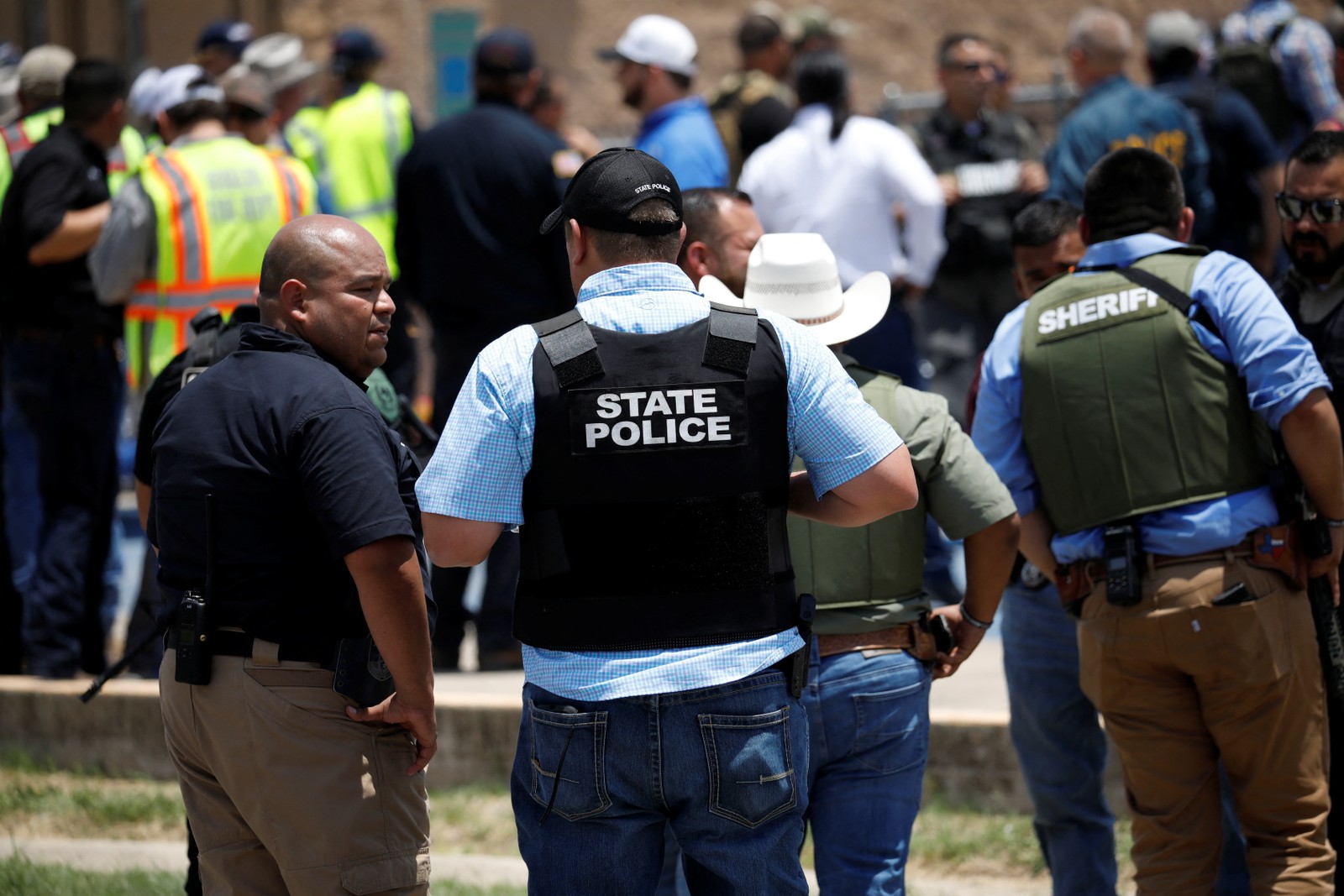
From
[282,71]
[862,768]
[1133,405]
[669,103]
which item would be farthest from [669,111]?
[862,768]

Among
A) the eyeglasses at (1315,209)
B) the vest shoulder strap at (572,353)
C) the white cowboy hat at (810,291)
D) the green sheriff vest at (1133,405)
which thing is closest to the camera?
the vest shoulder strap at (572,353)

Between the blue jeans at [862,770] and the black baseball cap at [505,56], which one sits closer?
the blue jeans at [862,770]

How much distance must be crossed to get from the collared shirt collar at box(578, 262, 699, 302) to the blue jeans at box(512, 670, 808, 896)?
2.53ft

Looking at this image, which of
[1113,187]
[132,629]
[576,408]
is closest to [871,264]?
[1113,187]

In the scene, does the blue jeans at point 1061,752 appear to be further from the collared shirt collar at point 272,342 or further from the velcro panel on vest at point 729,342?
the collared shirt collar at point 272,342

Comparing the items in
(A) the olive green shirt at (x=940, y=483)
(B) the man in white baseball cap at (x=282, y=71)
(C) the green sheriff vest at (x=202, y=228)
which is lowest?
(A) the olive green shirt at (x=940, y=483)

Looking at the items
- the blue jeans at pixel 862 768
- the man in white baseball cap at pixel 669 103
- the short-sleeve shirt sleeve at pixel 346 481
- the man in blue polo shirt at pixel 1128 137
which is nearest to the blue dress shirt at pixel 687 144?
the man in white baseball cap at pixel 669 103

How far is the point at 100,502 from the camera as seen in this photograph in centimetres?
701

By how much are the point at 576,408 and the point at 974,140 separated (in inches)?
221

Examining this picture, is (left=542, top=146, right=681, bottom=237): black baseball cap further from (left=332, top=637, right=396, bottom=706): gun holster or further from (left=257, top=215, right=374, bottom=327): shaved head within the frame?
(left=332, top=637, right=396, bottom=706): gun holster

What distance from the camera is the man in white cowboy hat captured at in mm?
3838

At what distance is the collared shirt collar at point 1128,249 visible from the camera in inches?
171

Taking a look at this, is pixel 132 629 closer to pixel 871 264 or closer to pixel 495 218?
pixel 495 218

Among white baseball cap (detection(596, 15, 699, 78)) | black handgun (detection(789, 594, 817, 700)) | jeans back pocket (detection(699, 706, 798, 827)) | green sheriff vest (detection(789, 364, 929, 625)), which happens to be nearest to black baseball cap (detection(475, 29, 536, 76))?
white baseball cap (detection(596, 15, 699, 78))
